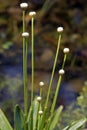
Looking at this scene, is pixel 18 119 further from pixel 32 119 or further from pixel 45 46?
pixel 45 46

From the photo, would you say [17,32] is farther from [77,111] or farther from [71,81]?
[77,111]

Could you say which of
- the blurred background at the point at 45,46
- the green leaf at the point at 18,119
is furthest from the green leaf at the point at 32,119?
the blurred background at the point at 45,46

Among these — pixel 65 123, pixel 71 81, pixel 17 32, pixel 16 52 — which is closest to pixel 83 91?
pixel 71 81

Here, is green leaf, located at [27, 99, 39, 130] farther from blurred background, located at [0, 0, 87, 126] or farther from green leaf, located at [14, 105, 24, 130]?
blurred background, located at [0, 0, 87, 126]

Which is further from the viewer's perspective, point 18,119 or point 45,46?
point 45,46

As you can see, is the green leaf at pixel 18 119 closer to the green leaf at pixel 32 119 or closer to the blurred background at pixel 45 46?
the green leaf at pixel 32 119

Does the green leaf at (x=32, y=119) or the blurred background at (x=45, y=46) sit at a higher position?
the green leaf at (x=32, y=119)

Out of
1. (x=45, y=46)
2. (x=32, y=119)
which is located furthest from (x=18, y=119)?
(x=45, y=46)

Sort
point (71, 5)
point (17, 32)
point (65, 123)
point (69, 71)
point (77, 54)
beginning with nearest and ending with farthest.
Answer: point (65, 123), point (69, 71), point (77, 54), point (17, 32), point (71, 5)
